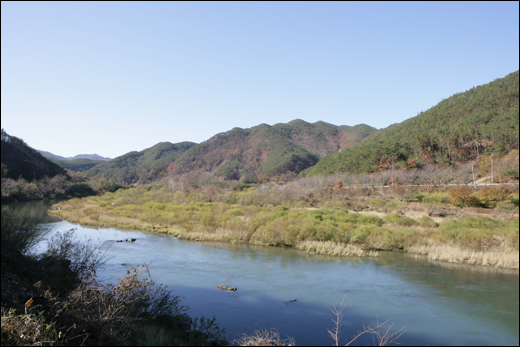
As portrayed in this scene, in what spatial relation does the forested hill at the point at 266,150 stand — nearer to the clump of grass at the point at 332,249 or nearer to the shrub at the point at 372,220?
the shrub at the point at 372,220

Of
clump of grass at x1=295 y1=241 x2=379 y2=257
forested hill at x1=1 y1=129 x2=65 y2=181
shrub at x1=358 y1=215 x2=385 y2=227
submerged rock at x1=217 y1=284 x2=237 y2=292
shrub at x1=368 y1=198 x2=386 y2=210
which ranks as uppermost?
forested hill at x1=1 y1=129 x2=65 y2=181

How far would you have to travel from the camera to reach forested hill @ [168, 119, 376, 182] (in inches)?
3757

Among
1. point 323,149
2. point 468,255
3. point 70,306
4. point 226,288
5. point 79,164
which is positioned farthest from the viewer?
point 79,164

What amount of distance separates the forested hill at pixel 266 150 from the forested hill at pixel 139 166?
6.57m

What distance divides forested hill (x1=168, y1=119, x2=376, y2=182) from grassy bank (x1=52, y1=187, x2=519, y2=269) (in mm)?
52791

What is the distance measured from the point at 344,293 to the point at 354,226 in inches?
391

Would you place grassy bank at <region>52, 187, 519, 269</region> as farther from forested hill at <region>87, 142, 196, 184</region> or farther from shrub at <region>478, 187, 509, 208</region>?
forested hill at <region>87, 142, 196, 184</region>

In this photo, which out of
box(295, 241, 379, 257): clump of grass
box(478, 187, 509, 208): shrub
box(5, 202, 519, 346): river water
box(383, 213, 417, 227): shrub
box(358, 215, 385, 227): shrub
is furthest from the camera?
box(358, 215, 385, 227): shrub

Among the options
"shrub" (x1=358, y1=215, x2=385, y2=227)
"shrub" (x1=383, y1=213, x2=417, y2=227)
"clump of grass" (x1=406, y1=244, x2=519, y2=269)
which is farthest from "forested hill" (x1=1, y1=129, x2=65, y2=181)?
"shrub" (x1=383, y1=213, x2=417, y2=227)

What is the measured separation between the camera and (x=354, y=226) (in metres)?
21.1

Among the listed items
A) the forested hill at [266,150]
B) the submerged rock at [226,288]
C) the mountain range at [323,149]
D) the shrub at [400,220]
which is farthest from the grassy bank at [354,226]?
the forested hill at [266,150]

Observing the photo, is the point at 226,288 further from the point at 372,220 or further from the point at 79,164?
the point at 79,164

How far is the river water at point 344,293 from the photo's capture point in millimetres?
8391

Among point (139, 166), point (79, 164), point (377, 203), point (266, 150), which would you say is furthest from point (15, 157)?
point (79, 164)
